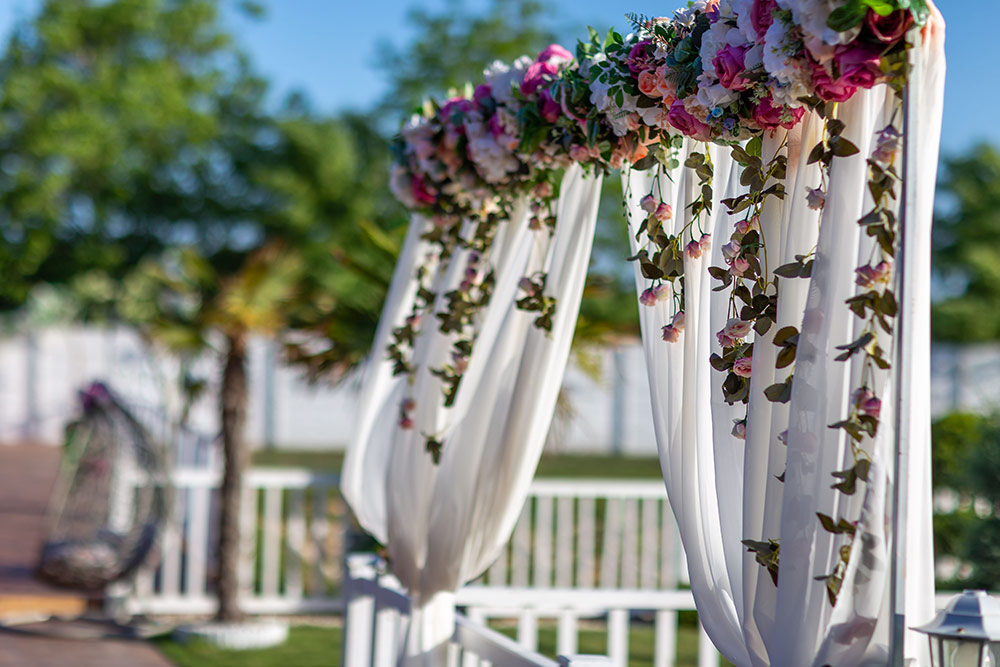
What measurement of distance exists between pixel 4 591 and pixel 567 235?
5.20m

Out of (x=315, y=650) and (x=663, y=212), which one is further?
(x=315, y=650)

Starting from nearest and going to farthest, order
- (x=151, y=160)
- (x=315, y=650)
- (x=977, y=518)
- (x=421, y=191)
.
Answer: (x=421, y=191)
(x=977, y=518)
(x=315, y=650)
(x=151, y=160)

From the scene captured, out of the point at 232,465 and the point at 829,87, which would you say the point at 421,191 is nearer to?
the point at 829,87

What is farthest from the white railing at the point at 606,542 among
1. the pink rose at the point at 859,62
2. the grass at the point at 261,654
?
the pink rose at the point at 859,62

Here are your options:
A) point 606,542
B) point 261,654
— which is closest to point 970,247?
point 606,542

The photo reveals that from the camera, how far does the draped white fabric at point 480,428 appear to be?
9.23 feet

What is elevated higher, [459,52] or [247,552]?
[459,52]

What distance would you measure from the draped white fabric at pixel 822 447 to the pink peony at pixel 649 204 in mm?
348

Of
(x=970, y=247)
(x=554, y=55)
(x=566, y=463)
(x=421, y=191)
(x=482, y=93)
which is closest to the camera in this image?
(x=554, y=55)

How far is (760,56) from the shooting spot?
1.88 m

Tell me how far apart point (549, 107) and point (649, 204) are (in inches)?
21.3

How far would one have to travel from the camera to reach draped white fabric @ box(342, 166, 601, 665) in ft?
9.23

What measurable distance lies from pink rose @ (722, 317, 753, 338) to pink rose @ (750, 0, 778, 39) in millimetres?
501

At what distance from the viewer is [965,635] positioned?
1713mm
